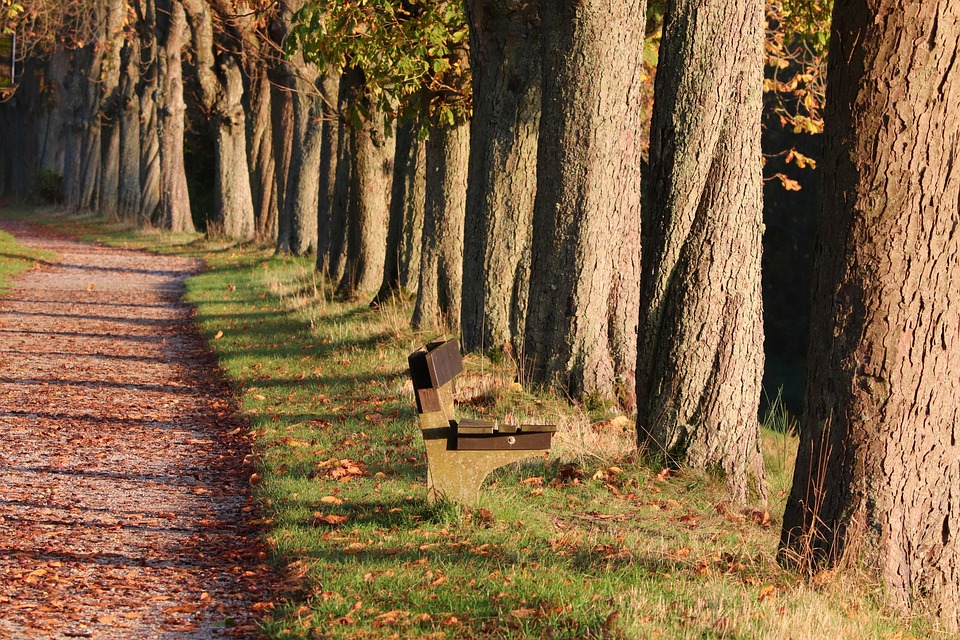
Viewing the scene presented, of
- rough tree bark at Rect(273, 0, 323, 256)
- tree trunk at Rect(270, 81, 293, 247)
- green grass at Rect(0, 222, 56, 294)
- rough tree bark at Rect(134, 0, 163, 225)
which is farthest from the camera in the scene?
rough tree bark at Rect(134, 0, 163, 225)

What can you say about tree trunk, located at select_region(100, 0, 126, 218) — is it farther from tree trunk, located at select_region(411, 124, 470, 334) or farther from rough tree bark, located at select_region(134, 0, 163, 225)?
tree trunk, located at select_region(411, 124, 470, 334)

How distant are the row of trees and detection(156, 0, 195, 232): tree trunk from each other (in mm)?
11920

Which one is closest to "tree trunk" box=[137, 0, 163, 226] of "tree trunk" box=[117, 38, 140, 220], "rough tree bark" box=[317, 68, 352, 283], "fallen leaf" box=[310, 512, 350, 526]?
"tree trunk" box=[117, 38, 140, 220]

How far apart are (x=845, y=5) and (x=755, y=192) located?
2501mm

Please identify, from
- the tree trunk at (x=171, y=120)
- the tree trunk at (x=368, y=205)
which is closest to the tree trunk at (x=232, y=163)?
the tree trunk at (x=171, y=120)

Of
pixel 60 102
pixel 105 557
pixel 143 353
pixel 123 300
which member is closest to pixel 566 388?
pixel 105 557

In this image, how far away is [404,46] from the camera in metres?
14.1

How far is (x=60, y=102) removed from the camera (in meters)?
48.3

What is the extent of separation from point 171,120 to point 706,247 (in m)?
27.0

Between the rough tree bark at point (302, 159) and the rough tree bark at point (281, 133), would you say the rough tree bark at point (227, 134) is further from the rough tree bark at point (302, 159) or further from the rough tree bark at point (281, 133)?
the rough tree bark at point (302, 159)

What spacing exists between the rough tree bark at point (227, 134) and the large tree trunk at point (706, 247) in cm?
2172

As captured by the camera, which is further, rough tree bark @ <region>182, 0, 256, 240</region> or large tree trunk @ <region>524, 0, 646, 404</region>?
rough tree bark @ <region>182, 0, 256, 240</region>

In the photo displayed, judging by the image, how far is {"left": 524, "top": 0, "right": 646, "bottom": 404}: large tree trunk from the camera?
9.98 metres

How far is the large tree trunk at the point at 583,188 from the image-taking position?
A: 9.98 meters
